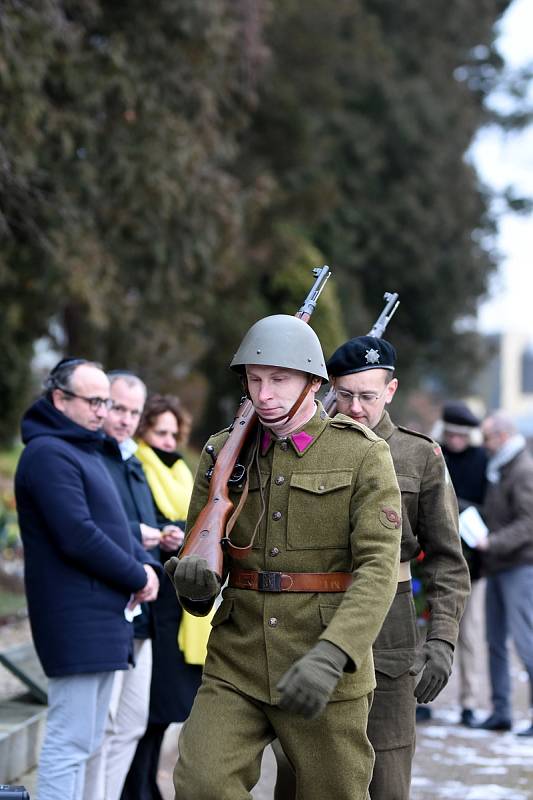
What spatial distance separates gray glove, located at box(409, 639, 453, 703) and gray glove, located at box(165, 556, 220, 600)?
36.4 inches

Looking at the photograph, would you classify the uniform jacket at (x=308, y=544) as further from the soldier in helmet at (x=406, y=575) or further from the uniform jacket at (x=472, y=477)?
the uniform jacket at (x=472, y=477)

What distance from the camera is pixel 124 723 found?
5.64m

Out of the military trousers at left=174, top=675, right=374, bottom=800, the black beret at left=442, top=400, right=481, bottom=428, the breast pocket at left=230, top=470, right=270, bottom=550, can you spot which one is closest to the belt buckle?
the breast pocket at left=230, top=470, right=270, bottom=550

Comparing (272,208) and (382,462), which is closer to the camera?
(382,462)

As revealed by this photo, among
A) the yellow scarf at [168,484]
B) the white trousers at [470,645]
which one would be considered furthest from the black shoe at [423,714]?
the yellow scarf at [168,484]

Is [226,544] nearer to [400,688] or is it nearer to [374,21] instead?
[400,688]

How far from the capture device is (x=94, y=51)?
15.0m

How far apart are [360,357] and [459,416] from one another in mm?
3965

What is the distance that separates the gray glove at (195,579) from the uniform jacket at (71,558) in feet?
3.91

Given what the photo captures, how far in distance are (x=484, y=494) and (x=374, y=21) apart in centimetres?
2238

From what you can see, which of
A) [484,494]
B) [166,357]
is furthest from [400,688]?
[166,357]

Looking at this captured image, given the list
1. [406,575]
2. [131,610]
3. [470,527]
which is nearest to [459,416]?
[470,527]

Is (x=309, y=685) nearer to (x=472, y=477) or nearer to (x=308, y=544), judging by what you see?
(x=308, y=544)

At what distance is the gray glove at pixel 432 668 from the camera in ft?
14.1
